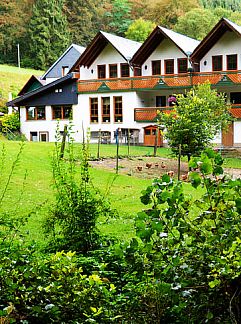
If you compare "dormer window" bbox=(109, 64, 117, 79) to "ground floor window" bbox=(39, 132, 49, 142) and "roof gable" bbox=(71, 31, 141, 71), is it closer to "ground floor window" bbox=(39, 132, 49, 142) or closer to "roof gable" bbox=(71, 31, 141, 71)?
"roof gable" bbox=(71, 31, 141, 71)

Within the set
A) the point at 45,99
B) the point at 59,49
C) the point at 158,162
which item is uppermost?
the point at 59,49

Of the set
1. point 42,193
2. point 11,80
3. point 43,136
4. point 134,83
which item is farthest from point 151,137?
point 11,80

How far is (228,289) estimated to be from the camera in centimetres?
421

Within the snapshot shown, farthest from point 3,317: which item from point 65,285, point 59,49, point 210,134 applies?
point 59,49

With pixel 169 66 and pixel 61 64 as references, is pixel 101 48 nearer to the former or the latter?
pixel 169 66

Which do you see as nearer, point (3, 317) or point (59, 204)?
point (3, 317)

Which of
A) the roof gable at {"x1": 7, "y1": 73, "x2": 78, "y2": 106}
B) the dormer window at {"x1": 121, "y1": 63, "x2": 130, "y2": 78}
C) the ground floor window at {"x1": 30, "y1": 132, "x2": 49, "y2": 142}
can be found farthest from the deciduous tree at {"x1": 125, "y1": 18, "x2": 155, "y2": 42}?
the ground floor window at {"x1": 30, "y1": 132, "x2": 49, "y2": 142}

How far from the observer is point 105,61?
40.2 metres

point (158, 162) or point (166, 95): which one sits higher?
point (166, 95)

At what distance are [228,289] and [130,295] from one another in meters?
0.87

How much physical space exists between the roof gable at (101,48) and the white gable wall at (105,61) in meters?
0.26

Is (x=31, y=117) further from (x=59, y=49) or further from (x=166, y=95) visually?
(x=59, y=49)

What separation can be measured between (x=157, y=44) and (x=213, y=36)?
422cm

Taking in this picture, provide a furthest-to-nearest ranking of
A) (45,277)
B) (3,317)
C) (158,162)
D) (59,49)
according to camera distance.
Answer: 1. (59,49)
2. (158,162)
3. (45,277)
4. (3,317)
